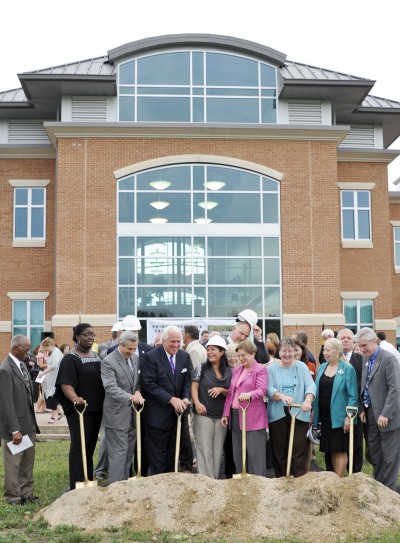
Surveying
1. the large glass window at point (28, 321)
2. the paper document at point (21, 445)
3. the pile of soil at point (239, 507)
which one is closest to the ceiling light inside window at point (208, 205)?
the large glass window at point (28, 321)

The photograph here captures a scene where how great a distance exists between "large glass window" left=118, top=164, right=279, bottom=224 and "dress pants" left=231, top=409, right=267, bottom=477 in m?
14.7

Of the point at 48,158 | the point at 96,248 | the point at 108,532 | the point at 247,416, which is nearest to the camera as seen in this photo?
the point at 108,532

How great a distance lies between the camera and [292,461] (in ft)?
29.2

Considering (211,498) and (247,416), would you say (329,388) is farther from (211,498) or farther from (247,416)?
(211,498)

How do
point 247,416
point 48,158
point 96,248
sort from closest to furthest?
point 247,416 → point 96,248 → point 48,158

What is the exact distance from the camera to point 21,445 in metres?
8.91

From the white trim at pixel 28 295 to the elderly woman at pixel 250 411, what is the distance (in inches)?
655

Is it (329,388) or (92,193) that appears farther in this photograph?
(92,193)

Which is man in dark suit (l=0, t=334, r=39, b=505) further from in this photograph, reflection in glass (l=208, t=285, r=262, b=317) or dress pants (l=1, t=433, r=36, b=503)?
reflection in glass (l=208, t=285, r=262, b=317)

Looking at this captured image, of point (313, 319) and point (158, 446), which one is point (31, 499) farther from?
point (313, 319)

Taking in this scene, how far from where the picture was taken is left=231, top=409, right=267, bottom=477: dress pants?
28.7ft

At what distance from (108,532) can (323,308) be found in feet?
53.8

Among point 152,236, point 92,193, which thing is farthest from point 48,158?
point 152,236

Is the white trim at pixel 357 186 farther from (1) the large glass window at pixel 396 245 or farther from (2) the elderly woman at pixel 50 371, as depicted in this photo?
(2) the elderly woman at pixel 50 371
